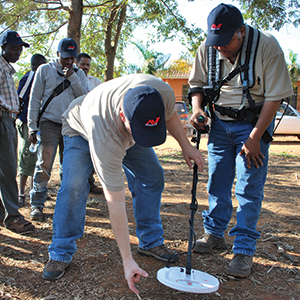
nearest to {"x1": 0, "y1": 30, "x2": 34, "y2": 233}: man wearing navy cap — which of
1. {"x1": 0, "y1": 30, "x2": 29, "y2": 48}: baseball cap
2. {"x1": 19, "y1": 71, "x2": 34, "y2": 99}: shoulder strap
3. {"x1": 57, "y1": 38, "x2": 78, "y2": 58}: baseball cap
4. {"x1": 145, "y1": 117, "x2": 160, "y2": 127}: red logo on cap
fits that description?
{"x1": 0, "y1": 30, "x2": 29, "y2": 48}: baseball cap

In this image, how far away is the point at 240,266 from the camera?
2.81 meters

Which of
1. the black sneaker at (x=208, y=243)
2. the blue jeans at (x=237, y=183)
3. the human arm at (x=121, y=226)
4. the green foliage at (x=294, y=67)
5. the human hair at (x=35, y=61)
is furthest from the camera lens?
the green foliage at (x=294, y=67)

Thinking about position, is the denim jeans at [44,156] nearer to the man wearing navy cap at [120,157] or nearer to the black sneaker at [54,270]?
the man wearing navy cap at [120,157]

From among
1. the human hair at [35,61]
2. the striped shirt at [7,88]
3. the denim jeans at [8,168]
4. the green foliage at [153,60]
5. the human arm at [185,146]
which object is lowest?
the denim jeans at [8,168]

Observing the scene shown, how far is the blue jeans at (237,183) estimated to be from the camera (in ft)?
9.53

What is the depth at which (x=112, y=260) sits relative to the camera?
309cm

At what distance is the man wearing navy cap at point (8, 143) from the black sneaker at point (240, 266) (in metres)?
2.28

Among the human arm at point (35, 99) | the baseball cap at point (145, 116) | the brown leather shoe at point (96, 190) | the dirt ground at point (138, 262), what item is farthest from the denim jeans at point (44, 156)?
the baseball cap at point (145, 116)

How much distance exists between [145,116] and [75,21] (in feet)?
21.0

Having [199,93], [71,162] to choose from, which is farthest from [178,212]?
[71,162]

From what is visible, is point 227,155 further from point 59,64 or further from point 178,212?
point 59,64

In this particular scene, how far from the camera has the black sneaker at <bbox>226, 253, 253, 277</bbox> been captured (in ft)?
9.14

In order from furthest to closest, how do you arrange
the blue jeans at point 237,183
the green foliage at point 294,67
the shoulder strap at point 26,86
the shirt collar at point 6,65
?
the green foliage at point 294,67, the shoulder strap at point 26,86, the shirt collar at point 6,65, the blue jeans at point 237,183

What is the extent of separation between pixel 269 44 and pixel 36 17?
10460mm
